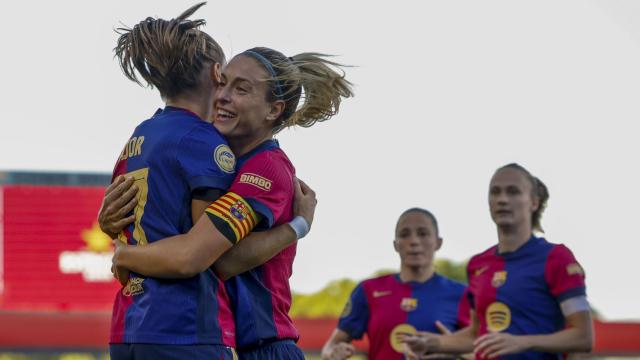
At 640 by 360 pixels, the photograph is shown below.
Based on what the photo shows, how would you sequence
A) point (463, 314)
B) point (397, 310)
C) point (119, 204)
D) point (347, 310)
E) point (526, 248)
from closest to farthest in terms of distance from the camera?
point (119, 204)
point (526, 248)
point (463, 314)
point (397, 310)
point (347, 310)

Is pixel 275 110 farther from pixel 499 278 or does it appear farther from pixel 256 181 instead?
pixel 499 278

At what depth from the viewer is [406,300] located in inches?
348

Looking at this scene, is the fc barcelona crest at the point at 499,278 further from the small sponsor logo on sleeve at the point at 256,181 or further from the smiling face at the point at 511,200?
the small sponsor logo on sleeve at the point at 256,181

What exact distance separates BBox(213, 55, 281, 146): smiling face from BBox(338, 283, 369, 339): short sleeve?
4558 millimetres

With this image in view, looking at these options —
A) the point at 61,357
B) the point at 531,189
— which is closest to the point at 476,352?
the point at 531,189

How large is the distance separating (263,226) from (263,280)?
0.23 m

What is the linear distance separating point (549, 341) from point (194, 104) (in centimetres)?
305

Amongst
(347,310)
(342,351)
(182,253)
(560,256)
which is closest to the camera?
(182,253)

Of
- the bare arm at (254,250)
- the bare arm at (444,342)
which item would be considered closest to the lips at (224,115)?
the bare arm at (254,250)

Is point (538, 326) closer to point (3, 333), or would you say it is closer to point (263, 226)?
point (263, 226)

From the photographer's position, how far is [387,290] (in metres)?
8.95

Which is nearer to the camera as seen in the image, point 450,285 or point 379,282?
point 450,285

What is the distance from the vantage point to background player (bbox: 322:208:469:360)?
28.5 ft

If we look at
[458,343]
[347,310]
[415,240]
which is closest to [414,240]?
[415,240]
